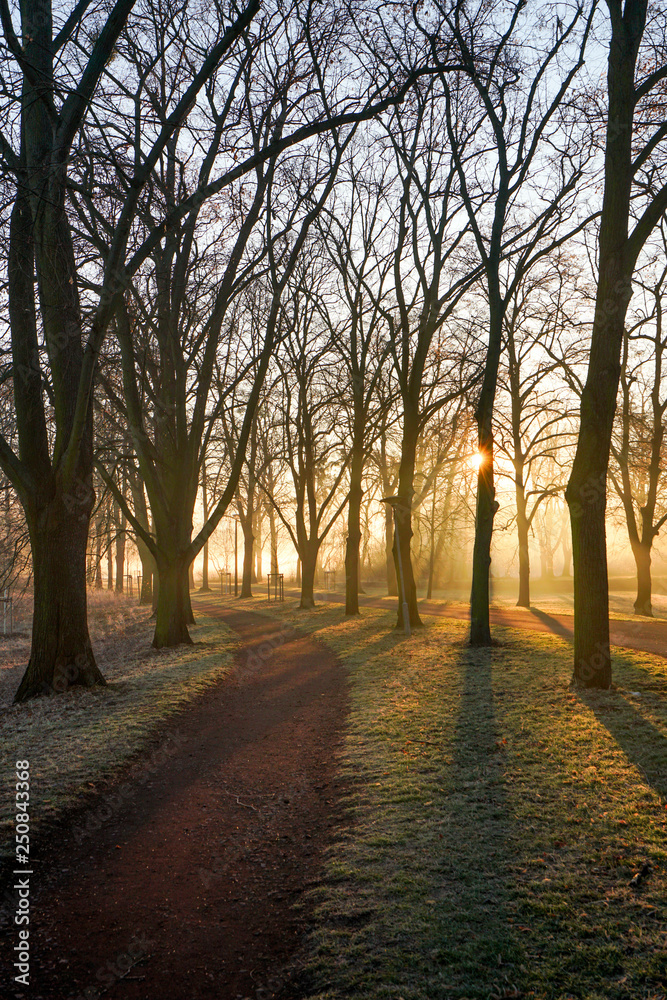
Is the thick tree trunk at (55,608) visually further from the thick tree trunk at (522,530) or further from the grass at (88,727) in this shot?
the thick tree trunk at (522,530)

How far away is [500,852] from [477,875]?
381 mm

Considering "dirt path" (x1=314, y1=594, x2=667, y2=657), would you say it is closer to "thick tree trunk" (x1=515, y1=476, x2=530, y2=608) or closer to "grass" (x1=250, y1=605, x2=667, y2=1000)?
"thick tree trunk" (x1=515, y1=476, x2=530, y2=608)

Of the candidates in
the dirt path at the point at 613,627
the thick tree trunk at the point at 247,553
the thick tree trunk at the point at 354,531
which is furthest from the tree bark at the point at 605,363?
the thick tree trunk at the point at 247,553

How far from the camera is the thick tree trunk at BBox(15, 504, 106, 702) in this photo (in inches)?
352

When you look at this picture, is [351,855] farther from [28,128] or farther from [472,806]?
[28,128]

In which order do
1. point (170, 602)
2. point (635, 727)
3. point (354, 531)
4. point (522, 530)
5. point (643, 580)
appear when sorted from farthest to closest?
point (522, 530) < point (643, 580) < point (354, 531) < point (170, 602) < point (635, 727)

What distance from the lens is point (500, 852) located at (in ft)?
13.5

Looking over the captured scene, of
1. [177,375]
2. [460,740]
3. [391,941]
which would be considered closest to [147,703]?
[460,740]

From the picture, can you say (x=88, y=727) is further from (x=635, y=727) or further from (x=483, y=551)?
(x=483, y=551)

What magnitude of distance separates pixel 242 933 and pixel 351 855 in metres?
1.04

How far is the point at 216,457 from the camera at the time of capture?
28.8 metres

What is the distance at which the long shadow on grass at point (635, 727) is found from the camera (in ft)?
18.1

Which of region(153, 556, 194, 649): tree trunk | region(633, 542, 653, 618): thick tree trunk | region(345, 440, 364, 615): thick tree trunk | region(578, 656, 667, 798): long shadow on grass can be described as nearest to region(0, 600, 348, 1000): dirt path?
region(578, 656, 667, 798): long shadow on grass

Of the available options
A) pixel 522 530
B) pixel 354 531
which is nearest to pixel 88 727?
pixel 354 531
